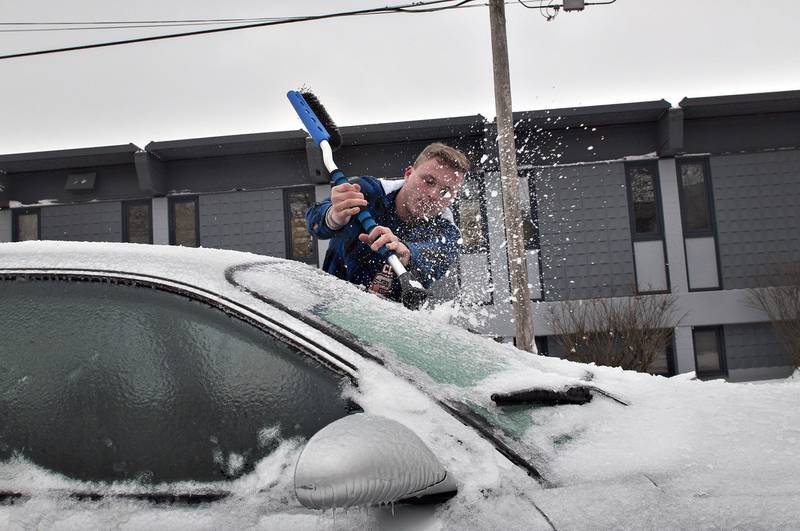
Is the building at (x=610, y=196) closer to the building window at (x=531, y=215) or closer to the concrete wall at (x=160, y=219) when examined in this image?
the building window at (x=531, y=215)

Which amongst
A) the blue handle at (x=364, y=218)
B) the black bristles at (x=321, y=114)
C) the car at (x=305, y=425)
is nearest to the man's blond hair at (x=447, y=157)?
the black bristles at (x=321, y=114)

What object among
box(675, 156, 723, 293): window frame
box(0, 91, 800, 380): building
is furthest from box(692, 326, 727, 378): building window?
box(675, 156, 723, 293): window frame

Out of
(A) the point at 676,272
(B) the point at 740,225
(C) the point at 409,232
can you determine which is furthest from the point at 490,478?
(B) the point at 740,225

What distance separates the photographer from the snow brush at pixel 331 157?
9.67 feet

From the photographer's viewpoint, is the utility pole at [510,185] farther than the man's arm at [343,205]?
Yes

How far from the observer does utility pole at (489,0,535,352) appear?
25.2 ft

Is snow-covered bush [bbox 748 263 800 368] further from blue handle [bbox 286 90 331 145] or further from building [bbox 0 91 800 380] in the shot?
blue handle [bbox 286 90 331 145]

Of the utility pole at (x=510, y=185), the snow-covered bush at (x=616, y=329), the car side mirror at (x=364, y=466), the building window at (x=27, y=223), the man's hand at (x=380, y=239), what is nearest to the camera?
the car side mirror at (x=364, y=466)

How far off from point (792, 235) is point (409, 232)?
10802 mm

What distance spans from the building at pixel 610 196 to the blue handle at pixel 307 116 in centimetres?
763

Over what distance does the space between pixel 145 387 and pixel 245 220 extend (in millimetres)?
11206

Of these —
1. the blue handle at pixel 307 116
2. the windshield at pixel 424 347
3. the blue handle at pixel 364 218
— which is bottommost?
the windshield at pixel 424 347

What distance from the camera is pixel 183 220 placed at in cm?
1241

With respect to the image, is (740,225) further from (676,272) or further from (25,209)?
(25,209)
